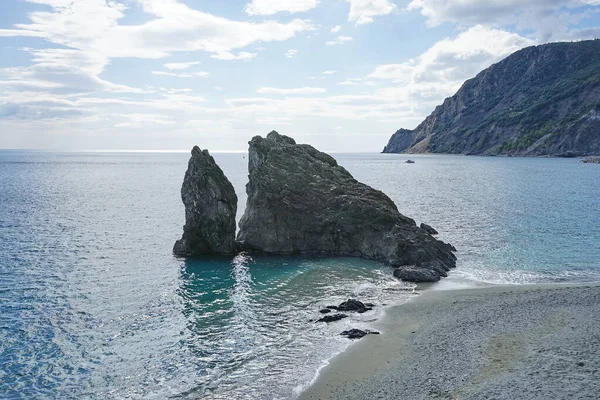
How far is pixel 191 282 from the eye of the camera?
137 ft

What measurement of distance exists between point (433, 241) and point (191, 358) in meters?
30.6

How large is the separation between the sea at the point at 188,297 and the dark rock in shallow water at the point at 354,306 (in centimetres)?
90

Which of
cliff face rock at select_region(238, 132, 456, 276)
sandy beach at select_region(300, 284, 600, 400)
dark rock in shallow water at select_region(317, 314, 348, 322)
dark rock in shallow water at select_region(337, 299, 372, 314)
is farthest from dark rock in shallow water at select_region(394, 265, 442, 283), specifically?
dark rock in shallow water at select_region(317, 314, 348, 322)

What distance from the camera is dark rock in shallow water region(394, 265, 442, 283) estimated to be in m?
41.3

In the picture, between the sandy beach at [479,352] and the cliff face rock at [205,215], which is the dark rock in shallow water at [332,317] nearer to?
the sandy beach at [479,352]

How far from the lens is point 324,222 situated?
52438mm

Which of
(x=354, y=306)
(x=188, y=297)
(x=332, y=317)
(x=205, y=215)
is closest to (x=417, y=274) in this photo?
(x=354, y=306)

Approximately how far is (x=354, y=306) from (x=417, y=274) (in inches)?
402

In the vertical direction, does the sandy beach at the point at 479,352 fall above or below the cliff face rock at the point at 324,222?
below

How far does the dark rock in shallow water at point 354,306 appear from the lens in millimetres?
33562

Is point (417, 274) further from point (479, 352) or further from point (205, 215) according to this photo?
point (205, 215)

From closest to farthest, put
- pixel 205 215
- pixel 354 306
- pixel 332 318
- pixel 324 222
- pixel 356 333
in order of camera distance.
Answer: pixel 356 333
pixel 332 318
pixel 354 306
pixel 205 215
pixel 324 222

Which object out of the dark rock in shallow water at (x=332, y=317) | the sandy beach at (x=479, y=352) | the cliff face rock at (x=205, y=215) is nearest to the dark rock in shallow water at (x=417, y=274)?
the sandy beach at (x=479, y=352)

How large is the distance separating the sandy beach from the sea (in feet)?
6.45
